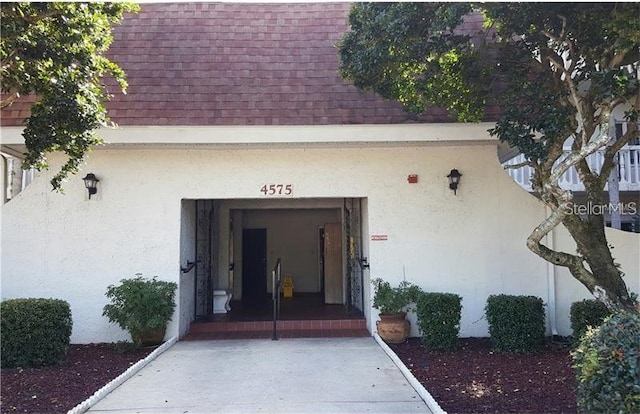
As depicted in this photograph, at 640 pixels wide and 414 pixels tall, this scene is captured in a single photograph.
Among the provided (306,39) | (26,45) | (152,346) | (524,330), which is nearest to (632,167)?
(524,330)

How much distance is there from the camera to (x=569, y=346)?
A: 7812mm

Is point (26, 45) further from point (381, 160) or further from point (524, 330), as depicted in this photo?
point (524, 330)

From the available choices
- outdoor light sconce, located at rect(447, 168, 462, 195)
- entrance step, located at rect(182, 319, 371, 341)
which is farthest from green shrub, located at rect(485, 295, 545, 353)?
entrance step, located at rect(182, 319, 371, 341)

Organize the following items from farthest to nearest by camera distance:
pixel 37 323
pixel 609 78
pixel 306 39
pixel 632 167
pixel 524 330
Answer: pixel 632 167 → pixel 306 39 → pixel 524 330 → pixel 37 323 → pixel 609 78

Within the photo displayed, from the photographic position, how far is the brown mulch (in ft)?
16.6

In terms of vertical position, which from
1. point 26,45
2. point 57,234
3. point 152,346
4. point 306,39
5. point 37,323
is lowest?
point 152,346

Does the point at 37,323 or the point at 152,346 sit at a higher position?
the point at 37,323

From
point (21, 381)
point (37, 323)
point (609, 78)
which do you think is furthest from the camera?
point (37, 323)

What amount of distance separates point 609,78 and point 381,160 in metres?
3.91

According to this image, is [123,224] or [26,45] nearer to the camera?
[26,45]

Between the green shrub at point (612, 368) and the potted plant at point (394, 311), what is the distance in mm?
4460

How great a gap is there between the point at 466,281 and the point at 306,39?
17.7 feet

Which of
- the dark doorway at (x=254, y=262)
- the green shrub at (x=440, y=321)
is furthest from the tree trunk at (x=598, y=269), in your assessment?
the dark doorway at (x=254, y=262)

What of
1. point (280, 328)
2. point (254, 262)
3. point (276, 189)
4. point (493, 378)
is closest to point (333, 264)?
point (254, 262)
